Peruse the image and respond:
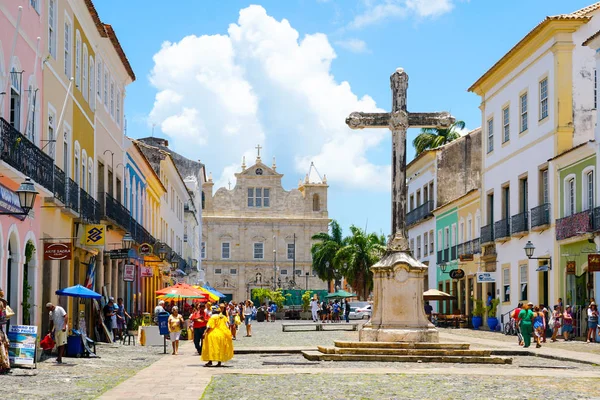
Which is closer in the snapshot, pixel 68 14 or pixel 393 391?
pixel 393 391

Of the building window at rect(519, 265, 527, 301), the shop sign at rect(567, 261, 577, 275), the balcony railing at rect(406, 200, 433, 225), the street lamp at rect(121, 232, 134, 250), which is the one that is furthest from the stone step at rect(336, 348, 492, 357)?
the balcony railing at rect(406, 200, 433, 225)

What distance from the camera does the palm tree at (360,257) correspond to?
Result: 79.9 m

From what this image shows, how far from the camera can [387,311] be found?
20.8 metres

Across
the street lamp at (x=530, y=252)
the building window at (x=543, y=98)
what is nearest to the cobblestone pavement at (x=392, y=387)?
the street lamp at (x=530, y=252)

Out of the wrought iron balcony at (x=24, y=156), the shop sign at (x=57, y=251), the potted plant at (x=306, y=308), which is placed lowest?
the potted plant at (x=306, y=308)

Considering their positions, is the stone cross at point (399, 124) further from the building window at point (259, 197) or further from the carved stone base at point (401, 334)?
the building window at point (259, 197)

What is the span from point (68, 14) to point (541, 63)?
56.0ft

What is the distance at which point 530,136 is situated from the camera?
122 ft

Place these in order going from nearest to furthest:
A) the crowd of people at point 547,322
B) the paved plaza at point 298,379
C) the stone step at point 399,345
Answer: the paved plaza at point 298,379 → the stone step at point 399,345 → the crowd of people at point 547,322

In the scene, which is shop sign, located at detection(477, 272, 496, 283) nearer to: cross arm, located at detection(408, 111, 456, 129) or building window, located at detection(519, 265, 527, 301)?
building window, located at detection(519, 265, 527, 301)

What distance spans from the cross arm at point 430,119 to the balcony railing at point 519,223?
1573 cm

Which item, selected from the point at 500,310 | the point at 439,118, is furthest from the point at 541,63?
the point at 439,118

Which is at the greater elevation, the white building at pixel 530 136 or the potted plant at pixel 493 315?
the white building at pixel 530 136

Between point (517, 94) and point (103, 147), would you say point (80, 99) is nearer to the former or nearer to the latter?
point (103, 147)
